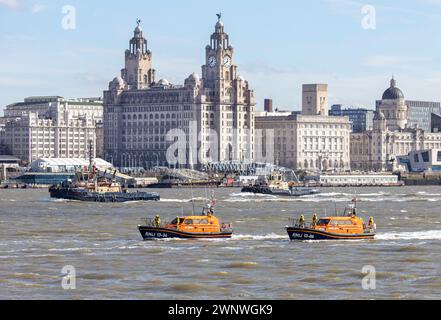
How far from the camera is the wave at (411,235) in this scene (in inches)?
3083

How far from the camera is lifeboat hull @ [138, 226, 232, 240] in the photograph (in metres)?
75.1

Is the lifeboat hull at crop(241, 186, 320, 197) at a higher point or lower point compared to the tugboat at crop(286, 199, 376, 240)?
lower

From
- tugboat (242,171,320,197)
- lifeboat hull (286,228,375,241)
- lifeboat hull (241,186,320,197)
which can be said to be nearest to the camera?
lifeboat hull (286,228,375,241)

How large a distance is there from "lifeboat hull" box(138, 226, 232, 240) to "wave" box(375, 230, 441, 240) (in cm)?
984

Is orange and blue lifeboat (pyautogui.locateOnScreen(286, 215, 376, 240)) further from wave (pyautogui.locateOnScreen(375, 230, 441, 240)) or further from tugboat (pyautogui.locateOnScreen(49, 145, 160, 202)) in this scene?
tugboat (pyautogui.locateOnScreen(49, 145, 160, 202))

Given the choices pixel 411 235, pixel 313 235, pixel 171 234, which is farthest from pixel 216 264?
pixel 411 235

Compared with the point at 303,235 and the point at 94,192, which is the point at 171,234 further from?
the point at 94,192

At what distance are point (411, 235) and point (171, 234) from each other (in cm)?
1589

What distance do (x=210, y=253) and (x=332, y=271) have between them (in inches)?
424

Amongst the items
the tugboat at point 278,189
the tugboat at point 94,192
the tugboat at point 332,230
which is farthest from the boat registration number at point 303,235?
the tugboat at point 278,189

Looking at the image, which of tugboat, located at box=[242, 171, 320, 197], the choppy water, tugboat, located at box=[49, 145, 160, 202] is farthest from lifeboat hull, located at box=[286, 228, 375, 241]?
tugboat, located at box=[242, 171, 320, 197]

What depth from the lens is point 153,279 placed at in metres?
54.2
